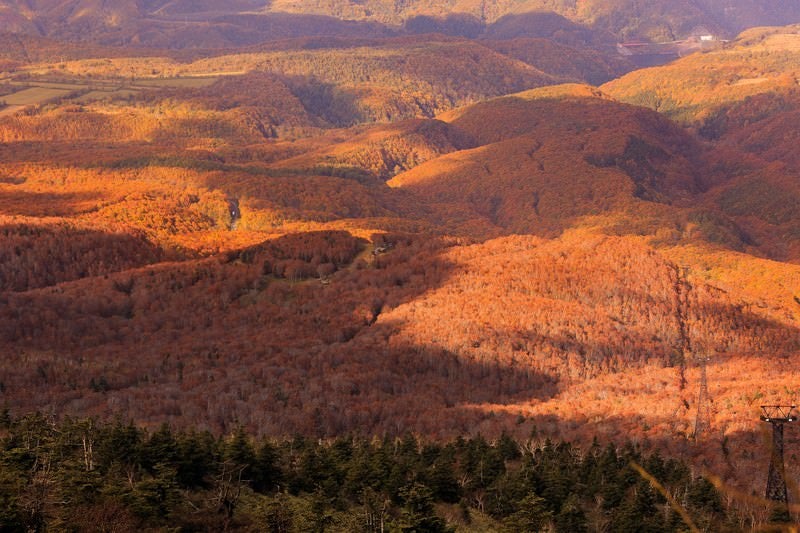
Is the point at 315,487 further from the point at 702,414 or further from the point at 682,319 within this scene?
the point at 682,319

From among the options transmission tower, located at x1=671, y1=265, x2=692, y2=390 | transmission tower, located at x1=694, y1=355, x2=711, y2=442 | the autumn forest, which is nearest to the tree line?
the autumn forest

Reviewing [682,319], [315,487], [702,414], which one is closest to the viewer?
[315,487]

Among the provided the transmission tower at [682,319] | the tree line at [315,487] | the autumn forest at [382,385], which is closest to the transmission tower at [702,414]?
the autumn forest at [382,385]

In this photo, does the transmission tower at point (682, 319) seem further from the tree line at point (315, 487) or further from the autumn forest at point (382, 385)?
the tree line at point (315, 487)

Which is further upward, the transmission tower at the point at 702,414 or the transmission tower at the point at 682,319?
the transmission tower at the point at 682,319

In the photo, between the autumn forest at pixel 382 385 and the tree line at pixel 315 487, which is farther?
the autumn forest at pixel 382 385

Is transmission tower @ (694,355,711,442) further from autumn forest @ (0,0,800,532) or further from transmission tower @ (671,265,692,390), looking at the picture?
transmission tower @ (671,265,692,390)

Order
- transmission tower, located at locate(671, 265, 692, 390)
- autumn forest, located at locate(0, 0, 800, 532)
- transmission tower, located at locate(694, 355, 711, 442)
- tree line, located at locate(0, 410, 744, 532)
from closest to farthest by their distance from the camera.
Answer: tree line, located at locate(0, 410, 744, 532) → autumn forest, located at locate(0, 0, 800, 532) → transmission tower, located at locate(694, 355, 711, 442) → transmission tower, located at locate(671, 265, 692, 390)

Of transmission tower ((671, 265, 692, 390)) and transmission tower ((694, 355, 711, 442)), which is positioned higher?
transmission tower ((671, 265, 692, 390))

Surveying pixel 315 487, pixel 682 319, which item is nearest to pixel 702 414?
pixel 315 487

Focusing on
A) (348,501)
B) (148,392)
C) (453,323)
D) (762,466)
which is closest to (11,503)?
(348,501)

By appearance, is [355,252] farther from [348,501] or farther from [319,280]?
[348,501]
